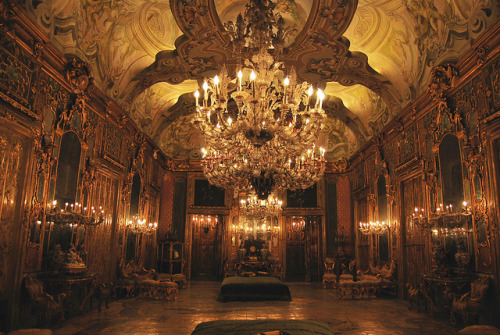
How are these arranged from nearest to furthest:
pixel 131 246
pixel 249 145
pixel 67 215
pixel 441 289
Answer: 1. pixel 67 215
2. pixel 249 145
3. pixel 441 289
4. pixel 131 246

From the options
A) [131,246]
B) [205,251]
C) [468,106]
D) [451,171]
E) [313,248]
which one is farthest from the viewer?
[205,251]

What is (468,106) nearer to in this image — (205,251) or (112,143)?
(112,143)

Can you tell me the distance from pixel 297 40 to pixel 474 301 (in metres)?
7.18

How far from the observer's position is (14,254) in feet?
20.1

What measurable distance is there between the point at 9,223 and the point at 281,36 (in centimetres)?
572

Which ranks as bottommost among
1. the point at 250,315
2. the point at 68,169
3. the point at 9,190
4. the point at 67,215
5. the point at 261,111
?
the point at 250,315

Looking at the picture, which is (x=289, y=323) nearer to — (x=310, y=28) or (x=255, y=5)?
(x=255, y=5)

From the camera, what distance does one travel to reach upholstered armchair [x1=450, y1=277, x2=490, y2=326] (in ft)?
21.0

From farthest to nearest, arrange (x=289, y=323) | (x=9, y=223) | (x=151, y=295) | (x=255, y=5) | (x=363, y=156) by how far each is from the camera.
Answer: (x=363, y=156) < (x=151, y=295) < (x=255, y=5) < (x=9, y=223) < (x=289, y=323)

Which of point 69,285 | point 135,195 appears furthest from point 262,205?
point 69,285

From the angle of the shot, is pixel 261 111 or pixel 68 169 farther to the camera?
pixel 68 169

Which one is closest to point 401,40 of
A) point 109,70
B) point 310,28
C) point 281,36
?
point 310,28

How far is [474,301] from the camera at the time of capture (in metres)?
6.46

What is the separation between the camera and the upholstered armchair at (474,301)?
641 cm
